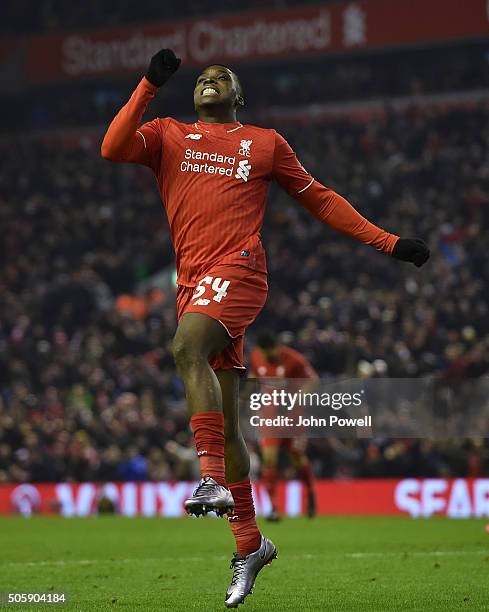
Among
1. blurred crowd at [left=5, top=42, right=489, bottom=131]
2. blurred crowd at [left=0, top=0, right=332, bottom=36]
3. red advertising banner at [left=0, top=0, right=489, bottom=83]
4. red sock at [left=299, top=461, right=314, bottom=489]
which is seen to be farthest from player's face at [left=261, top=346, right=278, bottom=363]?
blurred crowd at [left=0, top=0, right=332, bottom=36]

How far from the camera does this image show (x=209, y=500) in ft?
18.3

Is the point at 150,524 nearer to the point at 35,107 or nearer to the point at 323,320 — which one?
the point at 323,320

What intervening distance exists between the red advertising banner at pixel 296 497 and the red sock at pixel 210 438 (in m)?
11.3

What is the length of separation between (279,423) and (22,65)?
94.7 ft

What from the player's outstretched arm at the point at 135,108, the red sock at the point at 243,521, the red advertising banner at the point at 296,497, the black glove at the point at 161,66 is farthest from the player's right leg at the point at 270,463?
the black glove at the point at 161,66

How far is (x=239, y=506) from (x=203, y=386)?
88cm

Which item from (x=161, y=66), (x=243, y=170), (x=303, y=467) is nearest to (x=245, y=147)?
(x=243, y=170)

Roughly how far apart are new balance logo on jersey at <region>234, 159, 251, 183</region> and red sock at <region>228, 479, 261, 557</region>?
5.11 feet

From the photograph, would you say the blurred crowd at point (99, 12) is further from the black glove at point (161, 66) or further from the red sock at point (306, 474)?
the black glove at point (161, 66)

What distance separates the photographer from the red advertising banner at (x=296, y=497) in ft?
56.6

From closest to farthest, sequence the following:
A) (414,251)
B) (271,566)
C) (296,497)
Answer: (414,251) → (271,566) → (296,497)

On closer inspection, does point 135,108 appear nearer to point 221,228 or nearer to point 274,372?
point 221,228

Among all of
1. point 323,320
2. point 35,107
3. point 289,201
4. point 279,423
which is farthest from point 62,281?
point 279,423

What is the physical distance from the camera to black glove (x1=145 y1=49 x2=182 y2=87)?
6.05m
